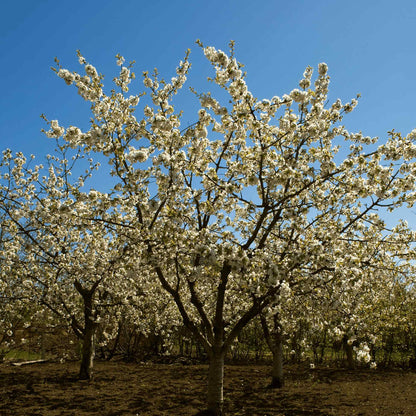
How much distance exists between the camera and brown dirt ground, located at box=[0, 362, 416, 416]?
934cm

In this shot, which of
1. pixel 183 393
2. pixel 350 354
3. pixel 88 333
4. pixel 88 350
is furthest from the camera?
pixel 350 354

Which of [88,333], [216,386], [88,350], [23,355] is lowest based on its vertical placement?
[23,355]

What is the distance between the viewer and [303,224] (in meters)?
8.94

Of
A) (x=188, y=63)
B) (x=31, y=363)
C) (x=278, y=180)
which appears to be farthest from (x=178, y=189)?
(x=31, y=363)

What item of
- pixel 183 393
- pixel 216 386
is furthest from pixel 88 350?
pixel 216 386

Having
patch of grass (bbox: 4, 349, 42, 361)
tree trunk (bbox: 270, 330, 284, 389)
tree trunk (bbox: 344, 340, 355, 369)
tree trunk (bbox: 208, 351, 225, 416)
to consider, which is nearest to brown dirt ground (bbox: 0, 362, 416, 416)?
tree trunk (bbox: 270, 330, 284, 389)

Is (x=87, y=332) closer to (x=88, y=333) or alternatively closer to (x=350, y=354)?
(x=88, y=333)

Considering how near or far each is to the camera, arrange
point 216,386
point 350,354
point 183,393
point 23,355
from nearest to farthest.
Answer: point 216,386 < point 183,393 < point 350,354 < point 23,355

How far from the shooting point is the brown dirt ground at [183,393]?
9.34 meters

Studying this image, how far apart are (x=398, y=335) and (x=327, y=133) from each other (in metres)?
17.5

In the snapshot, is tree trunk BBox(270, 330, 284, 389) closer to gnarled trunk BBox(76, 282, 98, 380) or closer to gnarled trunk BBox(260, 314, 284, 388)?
gnarled trunk BBox(260, 314, 284, 388)

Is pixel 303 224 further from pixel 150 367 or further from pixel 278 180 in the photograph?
pixel 150 367

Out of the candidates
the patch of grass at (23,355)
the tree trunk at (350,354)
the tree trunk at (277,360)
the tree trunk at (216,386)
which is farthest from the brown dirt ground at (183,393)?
the patch of grass at (23,355)

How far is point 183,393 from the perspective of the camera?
11.5 m
